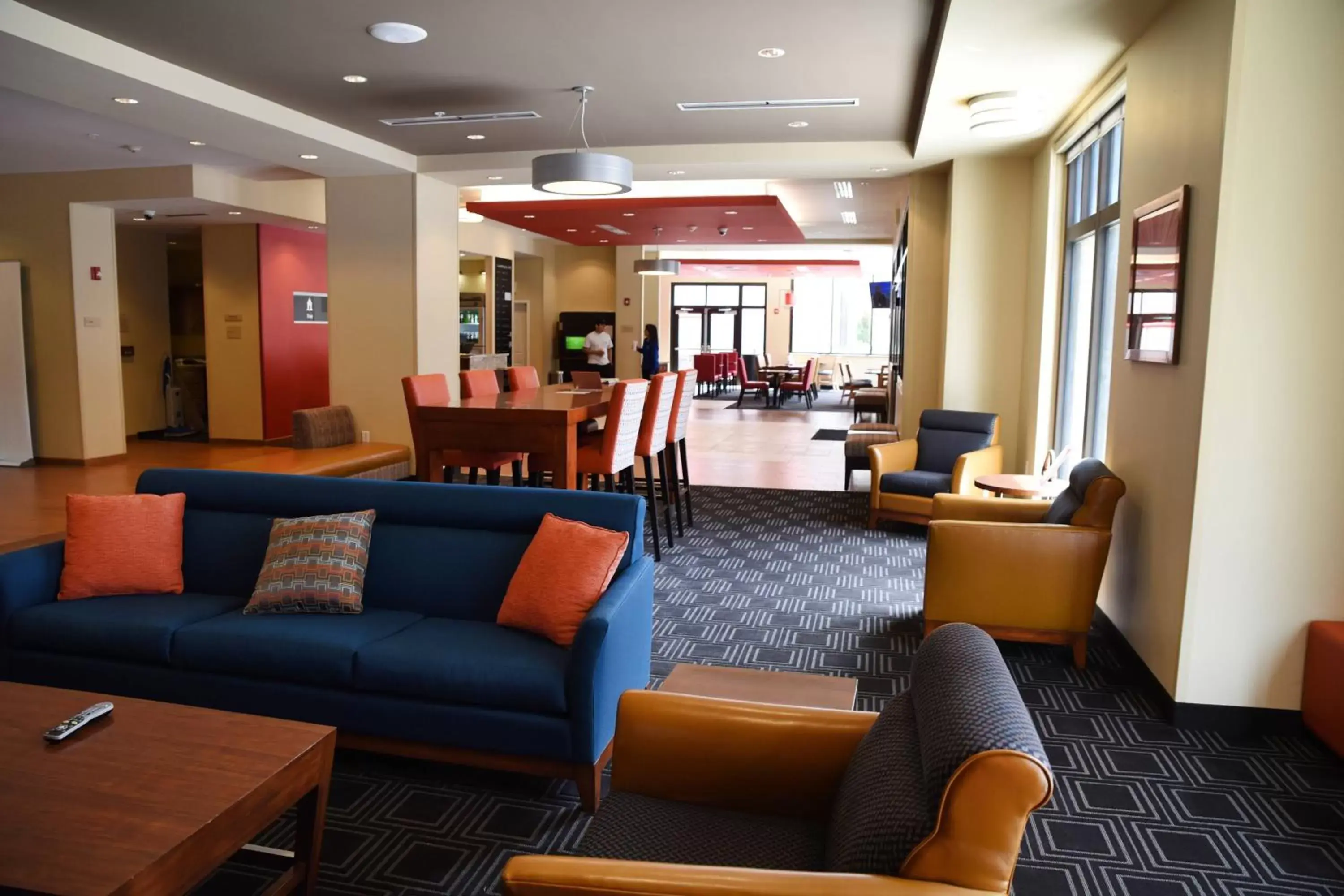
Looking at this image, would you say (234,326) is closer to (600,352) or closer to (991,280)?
(600,352)

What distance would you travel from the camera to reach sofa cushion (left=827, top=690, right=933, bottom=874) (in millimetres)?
1294

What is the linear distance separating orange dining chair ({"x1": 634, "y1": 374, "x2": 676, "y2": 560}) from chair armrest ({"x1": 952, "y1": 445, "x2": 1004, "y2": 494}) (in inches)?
72.8

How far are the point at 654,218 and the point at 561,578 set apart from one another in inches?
353

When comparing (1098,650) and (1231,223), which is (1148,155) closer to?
(1231,223)

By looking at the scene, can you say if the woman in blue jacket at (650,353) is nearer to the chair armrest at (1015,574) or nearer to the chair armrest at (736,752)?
the chair armrest at (1015,574)

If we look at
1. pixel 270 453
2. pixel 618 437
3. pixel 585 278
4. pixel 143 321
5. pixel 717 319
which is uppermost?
pixel 585 278

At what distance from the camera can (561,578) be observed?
289cm

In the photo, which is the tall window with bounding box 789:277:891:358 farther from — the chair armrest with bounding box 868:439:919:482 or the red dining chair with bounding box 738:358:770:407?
the chair armrest with bounding box 868:439:919:482

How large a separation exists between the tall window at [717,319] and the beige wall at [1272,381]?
19.2 meters

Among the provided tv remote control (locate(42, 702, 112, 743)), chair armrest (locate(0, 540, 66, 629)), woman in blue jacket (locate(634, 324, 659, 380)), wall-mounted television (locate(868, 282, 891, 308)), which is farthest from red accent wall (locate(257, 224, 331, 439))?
wall-mounted television (locate(868, 282, 891, 308))

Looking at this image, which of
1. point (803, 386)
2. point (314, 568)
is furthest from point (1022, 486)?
point (803, 386)

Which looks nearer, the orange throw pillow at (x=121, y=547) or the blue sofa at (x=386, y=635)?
the blue sofa at (x=386, y=635)

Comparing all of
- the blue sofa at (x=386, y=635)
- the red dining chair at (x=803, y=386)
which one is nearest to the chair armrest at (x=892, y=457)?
the blue sofa at (x=386, y=635)

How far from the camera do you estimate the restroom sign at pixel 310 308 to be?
10.4 m
